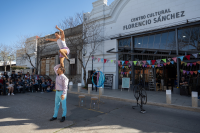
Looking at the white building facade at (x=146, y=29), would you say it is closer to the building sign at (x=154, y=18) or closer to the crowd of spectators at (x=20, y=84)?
the building sign at (x=154, y=18)

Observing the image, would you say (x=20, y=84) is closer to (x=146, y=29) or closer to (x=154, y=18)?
(x=146, y=29)

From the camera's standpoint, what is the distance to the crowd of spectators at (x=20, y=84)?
11516 millimetres

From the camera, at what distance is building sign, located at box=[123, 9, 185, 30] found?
1149 centimetres

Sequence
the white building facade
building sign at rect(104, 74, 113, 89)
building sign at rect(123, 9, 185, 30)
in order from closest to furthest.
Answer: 1. the white building facade
2. building sign at rect(123, 9, 185, 30)
3. building sign at rect(104, 74, 113, 89)

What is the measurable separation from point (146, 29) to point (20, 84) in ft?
42.3

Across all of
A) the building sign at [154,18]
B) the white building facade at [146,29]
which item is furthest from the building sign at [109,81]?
the building sign at [154,18]

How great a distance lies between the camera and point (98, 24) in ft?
54.1

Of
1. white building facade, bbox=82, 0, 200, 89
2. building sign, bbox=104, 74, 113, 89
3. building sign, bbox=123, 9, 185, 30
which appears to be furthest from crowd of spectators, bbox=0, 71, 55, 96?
building sign, bbox=123, 9, 185, 30

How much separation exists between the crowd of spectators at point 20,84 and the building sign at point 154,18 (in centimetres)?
1036

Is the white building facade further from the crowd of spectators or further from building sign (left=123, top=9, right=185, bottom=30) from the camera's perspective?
the crowd of spectators

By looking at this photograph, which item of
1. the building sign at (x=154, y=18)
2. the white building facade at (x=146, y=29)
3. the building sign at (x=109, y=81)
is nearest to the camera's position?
the white building facade at (x=146, y=29)

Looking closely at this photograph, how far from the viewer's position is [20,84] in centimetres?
1273

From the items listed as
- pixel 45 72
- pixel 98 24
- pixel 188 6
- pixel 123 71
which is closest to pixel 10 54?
pixel 45 72

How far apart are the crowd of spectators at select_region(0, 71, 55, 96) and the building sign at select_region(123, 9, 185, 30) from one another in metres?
10.4
